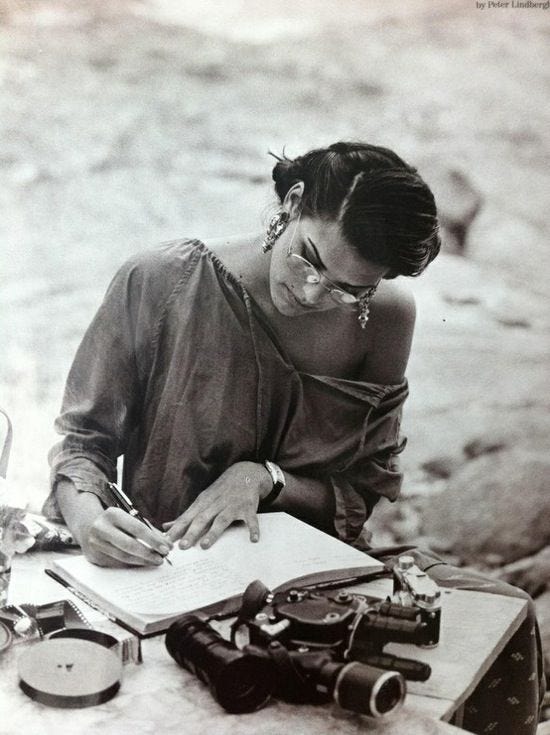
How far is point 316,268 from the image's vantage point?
3.62ft

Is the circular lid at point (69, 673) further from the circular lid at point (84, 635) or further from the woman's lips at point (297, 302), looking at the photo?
the woman's lips at point (297, 302)

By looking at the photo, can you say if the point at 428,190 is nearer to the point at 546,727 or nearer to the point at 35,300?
the point at 35,300

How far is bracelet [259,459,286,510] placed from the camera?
1.17 m

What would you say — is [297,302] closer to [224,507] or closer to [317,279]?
[317,279]

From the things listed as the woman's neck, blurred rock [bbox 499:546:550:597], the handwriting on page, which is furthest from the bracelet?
blurred rock [bbox 499:546:550:597]

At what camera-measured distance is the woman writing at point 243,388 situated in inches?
44.5

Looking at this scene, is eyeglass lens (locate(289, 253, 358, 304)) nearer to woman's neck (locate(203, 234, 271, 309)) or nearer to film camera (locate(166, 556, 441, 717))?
woman's neck (locate(203, 234, 271, 309))

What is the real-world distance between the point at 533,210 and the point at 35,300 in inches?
28.5

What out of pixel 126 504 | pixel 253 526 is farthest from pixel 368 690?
pixel 126 504

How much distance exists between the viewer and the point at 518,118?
1.11 metres

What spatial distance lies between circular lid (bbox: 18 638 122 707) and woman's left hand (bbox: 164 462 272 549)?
0.64 ft

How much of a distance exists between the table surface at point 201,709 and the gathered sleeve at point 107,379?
0.26m

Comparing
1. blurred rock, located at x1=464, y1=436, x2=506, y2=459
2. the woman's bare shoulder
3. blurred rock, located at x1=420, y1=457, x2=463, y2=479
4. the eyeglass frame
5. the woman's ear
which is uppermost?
the woman's ear

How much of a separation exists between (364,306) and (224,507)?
0.35m
